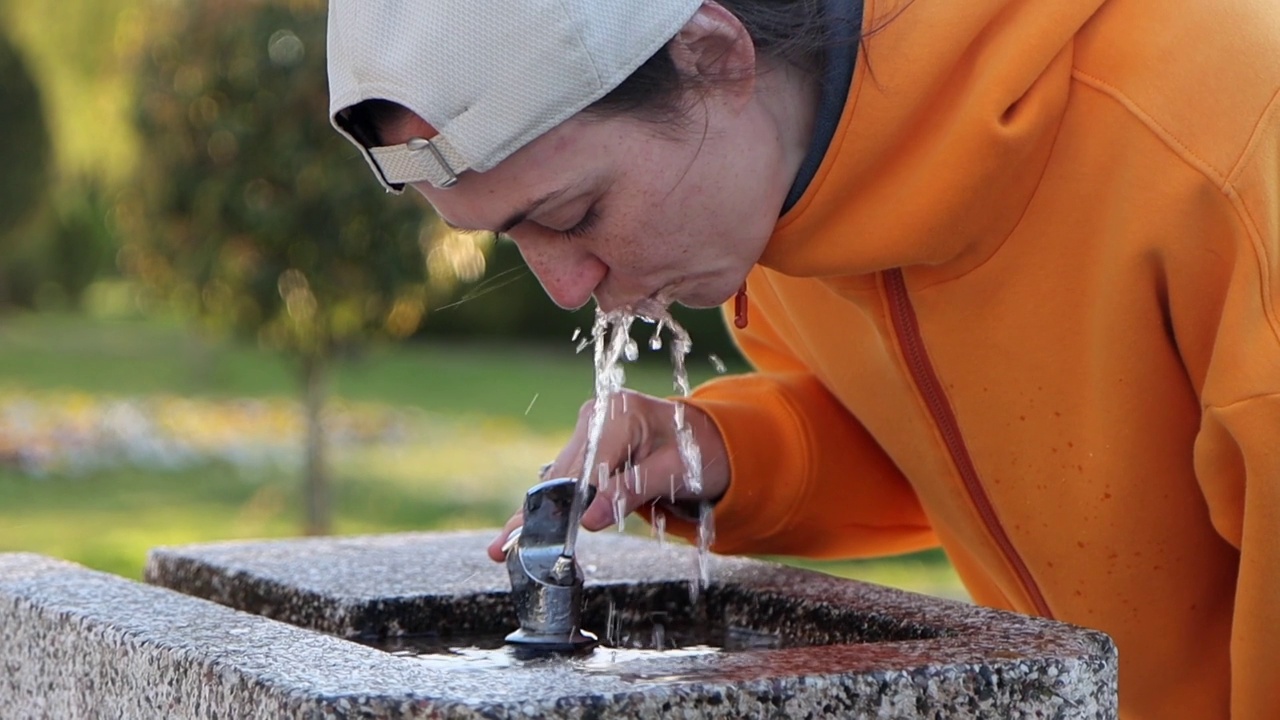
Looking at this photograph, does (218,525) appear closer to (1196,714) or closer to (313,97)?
(313,97)

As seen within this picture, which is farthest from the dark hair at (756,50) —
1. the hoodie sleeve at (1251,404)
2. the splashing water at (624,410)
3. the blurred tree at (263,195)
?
the blurred tree at (263,195)

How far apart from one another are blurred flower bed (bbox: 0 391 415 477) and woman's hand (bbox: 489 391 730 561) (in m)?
6.92

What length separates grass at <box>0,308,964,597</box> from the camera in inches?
261

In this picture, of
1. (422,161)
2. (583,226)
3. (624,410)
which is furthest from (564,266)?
(624,410)

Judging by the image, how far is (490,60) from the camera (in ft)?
4.79

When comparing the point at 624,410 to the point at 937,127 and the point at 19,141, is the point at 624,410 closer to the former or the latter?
the point at 937,127

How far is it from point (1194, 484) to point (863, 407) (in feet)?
1.25

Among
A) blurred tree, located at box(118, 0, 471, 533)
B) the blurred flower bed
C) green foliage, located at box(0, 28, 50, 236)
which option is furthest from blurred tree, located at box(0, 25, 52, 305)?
blurred tree, located at box(118, 0, 471, 533)

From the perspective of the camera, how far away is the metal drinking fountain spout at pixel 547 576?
1.69m

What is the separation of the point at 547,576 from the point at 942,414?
45cm

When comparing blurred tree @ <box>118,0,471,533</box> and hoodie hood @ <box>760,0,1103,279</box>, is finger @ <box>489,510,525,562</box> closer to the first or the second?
hoodie hood @ <box>760,0,1103,279</box>

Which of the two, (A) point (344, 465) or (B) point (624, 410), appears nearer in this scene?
(B) point (624, 410)

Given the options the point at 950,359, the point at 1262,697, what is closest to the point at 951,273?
the point at 950,359

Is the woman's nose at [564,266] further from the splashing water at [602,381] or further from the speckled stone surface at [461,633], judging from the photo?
the speckled stone surface at [461,633]
